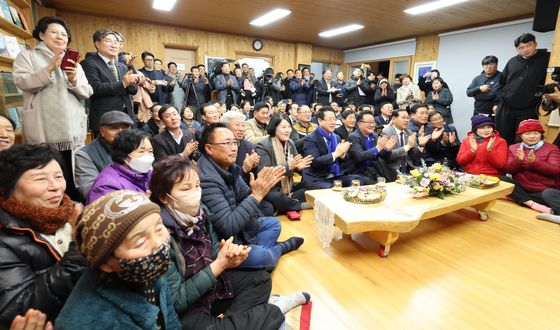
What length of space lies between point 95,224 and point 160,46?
8.04 m

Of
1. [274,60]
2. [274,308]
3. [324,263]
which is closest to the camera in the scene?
[274,308]

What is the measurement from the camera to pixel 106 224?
799 millimetres

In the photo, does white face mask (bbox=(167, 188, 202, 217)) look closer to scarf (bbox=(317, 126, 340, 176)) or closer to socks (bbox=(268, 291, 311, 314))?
socks (bbox=(268, 291, 311, 314))

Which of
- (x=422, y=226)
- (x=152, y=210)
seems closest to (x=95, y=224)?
(x=152, y=210)

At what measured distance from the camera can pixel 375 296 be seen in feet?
6.00

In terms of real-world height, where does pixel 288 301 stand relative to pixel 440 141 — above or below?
below

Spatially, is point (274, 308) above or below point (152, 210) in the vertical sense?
below

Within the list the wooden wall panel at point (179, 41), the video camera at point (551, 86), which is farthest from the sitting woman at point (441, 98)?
the wooden wall panel at point (179, 41)

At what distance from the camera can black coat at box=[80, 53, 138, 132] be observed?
2.51 m

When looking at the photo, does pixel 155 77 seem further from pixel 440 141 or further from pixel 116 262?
pixel 116 262

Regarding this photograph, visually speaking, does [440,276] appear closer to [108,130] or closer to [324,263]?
[324,263]

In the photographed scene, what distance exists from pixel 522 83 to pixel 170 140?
459cm

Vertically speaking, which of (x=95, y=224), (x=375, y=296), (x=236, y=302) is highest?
(x=95, y=224)

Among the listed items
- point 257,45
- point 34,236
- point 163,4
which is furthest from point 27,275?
point 257,45
